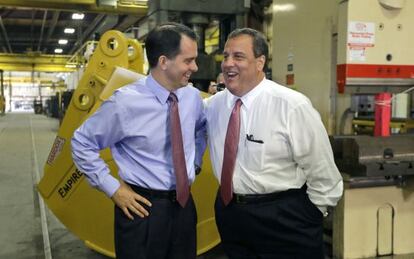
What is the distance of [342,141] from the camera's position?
2383 mm

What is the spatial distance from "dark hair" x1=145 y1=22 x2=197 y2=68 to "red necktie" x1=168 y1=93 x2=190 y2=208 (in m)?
0.15

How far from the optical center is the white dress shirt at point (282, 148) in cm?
157

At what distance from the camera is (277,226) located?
1.65 m

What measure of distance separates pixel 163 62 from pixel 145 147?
300mm

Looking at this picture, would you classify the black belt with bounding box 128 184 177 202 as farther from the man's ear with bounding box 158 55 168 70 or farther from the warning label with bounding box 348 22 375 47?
A: the warning label with bounding box 348 22 375 47

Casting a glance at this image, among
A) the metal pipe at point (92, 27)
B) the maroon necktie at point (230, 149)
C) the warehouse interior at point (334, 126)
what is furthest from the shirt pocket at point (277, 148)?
the metal pipe at point (92, 27)

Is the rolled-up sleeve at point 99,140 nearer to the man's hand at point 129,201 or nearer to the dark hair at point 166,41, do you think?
the man's hand at point 129,201

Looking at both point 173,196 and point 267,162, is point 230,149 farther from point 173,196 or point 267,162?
point 173,196

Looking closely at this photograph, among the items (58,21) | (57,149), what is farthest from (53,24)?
(57,149)

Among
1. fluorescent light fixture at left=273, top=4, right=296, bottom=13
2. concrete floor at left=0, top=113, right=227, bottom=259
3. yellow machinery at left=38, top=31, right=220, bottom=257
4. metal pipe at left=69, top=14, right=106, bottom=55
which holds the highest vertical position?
metal pipe at left=69, top=14, right=106, bottom=55

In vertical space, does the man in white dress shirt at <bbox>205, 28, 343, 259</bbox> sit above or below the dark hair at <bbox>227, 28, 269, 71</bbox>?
below

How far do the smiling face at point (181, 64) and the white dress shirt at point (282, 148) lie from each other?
23cm

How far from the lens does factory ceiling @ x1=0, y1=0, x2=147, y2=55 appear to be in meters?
8.29

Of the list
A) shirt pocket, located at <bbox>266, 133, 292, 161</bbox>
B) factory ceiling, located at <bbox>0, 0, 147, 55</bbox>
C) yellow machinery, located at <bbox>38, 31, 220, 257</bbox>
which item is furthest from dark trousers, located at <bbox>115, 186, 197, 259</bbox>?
factory ceiling, located at <bbox>0, 0, 147, 55</bbox>
